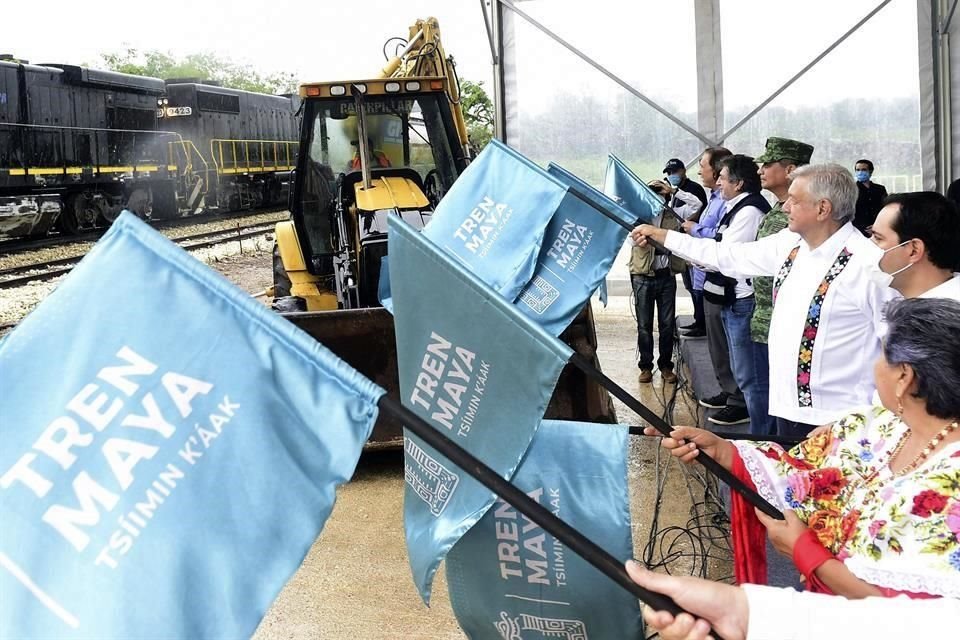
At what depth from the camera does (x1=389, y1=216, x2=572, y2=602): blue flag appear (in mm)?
2225

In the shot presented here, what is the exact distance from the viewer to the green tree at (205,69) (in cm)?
5116

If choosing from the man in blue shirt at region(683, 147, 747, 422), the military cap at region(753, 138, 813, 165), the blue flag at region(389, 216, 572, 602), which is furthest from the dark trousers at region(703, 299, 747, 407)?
the blue flag at region(389, 216, 572, 602)

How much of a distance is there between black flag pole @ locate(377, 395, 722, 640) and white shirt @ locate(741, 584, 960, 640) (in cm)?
9

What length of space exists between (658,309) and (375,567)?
381cm

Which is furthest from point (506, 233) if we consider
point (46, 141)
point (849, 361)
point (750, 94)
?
point (46, 141)

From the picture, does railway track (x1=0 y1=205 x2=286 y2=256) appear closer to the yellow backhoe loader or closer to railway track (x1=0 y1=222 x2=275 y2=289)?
railway track (x1=0 y1=222 x2=275 y2=289)

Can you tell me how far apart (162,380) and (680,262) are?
6121 mm

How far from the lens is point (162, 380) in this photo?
4.95ft

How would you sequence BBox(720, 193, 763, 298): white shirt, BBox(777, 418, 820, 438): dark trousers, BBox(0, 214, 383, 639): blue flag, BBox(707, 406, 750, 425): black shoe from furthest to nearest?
BBox(707, 406, 750, 425): black shoe < BBox(720, 193, 763, 298): white shirt < BBox(777, 418, 820, 438): dark trousers < BBox(0, 214, 383, 639): blue flag

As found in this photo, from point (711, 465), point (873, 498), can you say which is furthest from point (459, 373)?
point (873, 498)

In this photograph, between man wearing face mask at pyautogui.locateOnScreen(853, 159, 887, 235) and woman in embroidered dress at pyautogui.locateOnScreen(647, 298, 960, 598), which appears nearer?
woman in embroidered dress at pyautogui.locateOnScreen(647, 298, 960, 598)

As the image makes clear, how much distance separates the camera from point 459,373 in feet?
7.60

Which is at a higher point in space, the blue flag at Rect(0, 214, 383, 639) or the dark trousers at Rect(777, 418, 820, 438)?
the blue flag at Rect(0, 214, 383, 639)

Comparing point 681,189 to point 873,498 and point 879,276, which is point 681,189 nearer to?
point 879,276
